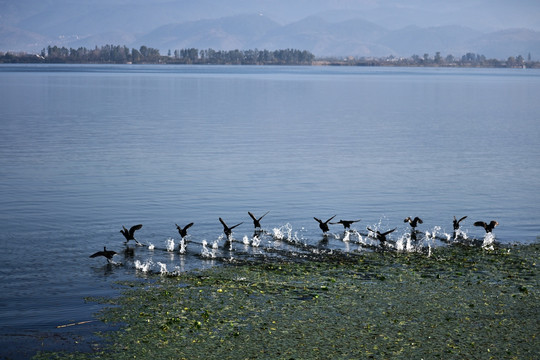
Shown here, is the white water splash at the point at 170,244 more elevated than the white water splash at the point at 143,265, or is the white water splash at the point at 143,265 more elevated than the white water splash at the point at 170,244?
the white water splash at the point at 170,244

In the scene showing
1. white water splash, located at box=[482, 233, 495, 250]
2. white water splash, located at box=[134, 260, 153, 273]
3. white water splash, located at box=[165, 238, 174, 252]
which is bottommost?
white water splash, located at box=[134, 260, 153, 273]

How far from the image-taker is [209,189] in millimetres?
47625

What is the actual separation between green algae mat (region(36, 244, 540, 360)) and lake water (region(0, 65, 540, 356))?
7.84ft

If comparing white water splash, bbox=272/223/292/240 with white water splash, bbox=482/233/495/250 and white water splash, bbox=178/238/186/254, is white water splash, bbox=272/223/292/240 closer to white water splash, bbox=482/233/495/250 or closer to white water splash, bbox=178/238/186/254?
white water splash, bbox=178/238/186/254

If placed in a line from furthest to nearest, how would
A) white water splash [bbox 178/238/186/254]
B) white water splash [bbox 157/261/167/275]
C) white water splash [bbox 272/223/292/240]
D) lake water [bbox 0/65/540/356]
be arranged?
1. white water splash [bbox 272/223/292/240]
2. white water splash [bbox 178/238/186/254]
3. lake water [bbox 0/65/540/356]
4. white water splash [bbox 157/261/167/275]

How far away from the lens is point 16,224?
37.1 metres

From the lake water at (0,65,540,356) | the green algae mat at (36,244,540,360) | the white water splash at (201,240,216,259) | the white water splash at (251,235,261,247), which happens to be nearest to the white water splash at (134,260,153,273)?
the lake water at (0,65,540,356)

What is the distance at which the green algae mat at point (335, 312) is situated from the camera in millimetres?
21016

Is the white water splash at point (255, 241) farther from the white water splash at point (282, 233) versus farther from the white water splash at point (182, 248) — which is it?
the white water splash at point (182, 248)

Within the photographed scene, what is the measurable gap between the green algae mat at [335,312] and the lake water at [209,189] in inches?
94.1

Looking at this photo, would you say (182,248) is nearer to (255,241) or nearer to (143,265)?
(143,265)

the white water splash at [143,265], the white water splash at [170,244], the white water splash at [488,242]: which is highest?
the white water splash at [488,242]

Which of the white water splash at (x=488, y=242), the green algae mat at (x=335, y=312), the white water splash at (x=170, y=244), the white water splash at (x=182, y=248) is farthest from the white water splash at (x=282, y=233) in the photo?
the white water splash at (x=488, y=242)

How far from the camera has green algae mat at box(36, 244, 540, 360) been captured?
21.0 metres
